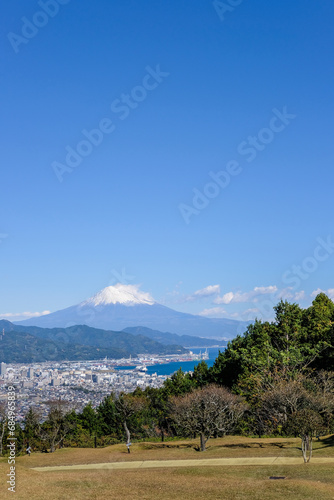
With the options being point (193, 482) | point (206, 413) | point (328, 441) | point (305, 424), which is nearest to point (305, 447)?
point (305, 424)

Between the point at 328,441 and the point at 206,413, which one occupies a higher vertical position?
the point at 206,413

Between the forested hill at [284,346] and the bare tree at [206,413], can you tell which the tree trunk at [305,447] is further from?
the forested hill at [284,346]

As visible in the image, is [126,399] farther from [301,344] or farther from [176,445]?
Result: [301,344]

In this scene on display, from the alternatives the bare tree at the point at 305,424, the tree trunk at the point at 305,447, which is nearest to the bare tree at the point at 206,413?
the tree trunk at the point at 305,447

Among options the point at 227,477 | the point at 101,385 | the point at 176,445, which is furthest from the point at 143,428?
the point at 101,385

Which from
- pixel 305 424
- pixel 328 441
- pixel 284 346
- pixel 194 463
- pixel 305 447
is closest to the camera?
pixel 305 424

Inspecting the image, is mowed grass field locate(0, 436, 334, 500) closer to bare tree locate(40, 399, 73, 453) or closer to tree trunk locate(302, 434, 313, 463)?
tree trunk locate(302, 434, 313, 463)

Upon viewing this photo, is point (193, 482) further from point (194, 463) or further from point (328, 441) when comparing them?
point (328, 441)

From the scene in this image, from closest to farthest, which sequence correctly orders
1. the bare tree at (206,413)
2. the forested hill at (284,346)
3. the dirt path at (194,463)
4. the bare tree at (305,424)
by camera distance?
the bare tree at (305,424) < the dirt path at (194,463) < the bare tree at (206,413) < the forested hill at (284,346)
